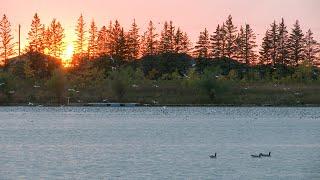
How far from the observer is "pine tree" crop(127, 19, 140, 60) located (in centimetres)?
15412

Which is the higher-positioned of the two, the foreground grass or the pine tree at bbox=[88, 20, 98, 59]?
the pine tree at bbox=[88, 20, 98, 59]

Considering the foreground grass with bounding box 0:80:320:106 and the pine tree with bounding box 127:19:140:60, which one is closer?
the foreground grass with bounding box 0:80:320:106

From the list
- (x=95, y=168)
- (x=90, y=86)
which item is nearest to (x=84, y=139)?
(x=95, y=168)

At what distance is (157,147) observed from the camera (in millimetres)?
54656

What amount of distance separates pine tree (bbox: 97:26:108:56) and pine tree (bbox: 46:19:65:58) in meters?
7.57

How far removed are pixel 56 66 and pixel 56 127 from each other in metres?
71.8

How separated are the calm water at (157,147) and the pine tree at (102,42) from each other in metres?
56.0

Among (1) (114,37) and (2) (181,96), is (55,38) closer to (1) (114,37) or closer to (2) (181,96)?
(1) (114,37)

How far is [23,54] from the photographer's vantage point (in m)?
153

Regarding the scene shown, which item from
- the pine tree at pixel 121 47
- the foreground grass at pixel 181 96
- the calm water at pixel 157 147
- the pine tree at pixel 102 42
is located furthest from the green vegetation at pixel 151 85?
the calm water at pixel 157 147

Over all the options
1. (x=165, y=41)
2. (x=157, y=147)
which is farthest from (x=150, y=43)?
(x=157, y=147)

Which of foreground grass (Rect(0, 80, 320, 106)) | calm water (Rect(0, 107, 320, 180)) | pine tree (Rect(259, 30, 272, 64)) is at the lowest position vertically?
calm water (Rect(0, 107, 320, 180))

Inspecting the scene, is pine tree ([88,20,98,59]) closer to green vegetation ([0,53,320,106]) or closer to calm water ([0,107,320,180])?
green vegetation ([0,53,320,106])

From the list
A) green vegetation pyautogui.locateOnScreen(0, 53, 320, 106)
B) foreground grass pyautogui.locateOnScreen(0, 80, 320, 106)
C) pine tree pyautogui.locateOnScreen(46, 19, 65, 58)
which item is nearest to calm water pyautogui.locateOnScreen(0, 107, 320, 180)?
foreground grass pyautogui.locateOnScreen(0, 80, 320, 106)
